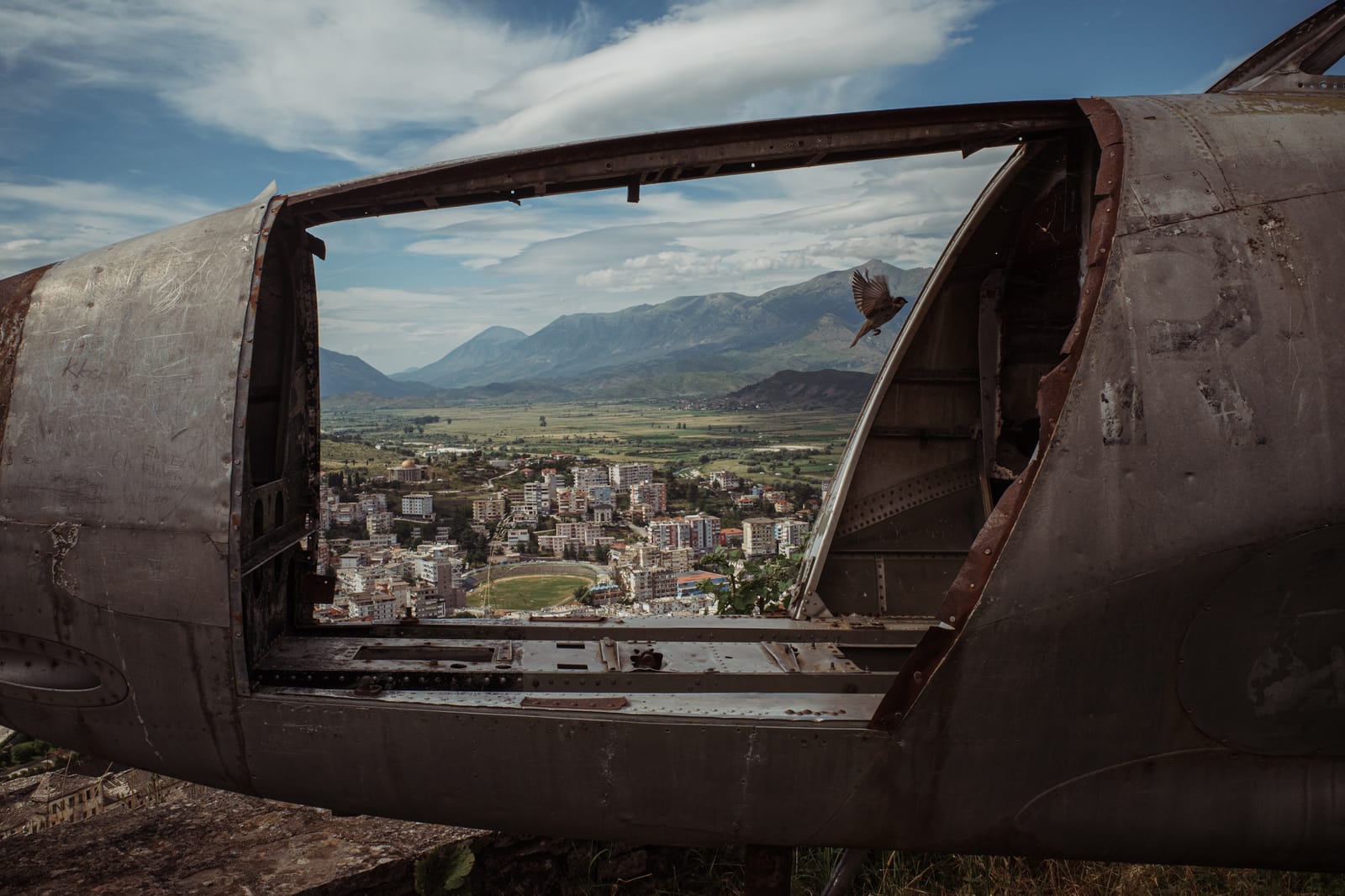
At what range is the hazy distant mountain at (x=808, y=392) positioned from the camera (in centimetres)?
6344

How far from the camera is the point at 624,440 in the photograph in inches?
2457

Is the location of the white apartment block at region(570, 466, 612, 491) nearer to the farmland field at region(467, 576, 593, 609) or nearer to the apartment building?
the apartment building

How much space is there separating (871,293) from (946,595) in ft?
7.01

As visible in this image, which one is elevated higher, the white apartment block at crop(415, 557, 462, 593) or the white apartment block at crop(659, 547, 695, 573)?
the white apartment block at crop(415, 557, 462, 593)

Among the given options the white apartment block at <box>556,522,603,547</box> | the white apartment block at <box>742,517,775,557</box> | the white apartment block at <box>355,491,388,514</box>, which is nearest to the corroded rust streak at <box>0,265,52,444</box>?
the white apartment block at <box>742,517,775,557</box>

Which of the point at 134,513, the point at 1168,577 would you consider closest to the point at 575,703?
the point at 134,513

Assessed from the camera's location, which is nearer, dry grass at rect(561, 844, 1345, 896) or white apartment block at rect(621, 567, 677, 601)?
dry grass at rect(561, 844, 1345, 896)

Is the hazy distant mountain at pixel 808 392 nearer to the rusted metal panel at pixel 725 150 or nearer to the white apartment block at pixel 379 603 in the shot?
the white apartment block at pixel 379 603

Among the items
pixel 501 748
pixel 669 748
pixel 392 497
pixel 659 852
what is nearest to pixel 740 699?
pixel 669 748

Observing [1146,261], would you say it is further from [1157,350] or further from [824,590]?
[824,590]

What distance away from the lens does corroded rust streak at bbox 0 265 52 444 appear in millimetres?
3203

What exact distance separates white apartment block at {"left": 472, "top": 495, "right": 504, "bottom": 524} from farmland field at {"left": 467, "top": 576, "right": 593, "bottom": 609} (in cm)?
593

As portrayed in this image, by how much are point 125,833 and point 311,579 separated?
1528 mm

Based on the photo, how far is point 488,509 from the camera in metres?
20.3
